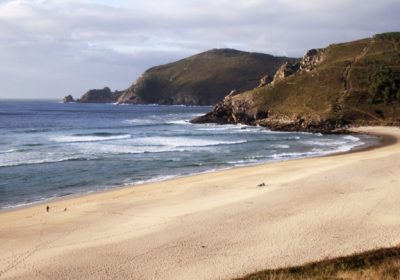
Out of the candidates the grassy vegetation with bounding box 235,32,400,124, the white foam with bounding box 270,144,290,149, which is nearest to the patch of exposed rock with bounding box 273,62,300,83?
the grassy vegetation with bounding box 235,32,400,124

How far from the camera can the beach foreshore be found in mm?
14367

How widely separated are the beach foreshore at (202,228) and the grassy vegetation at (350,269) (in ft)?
2.93

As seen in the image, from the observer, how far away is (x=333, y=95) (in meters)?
77.2

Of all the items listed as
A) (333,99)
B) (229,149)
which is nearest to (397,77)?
(333,99)

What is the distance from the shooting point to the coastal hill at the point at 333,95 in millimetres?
70000

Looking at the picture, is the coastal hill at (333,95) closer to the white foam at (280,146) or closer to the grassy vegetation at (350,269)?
the white foam at (280,146)

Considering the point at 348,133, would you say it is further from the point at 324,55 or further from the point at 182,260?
the point at 182,260

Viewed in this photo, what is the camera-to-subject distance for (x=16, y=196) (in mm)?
25844

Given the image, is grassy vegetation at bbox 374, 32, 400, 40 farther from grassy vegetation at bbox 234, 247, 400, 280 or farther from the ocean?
grassy vegetation at bbox 234, 247, 400, 280

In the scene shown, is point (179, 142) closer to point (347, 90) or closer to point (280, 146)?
point (280, 146)

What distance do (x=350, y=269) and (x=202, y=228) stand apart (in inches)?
255

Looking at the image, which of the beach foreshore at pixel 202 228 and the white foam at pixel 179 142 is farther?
the white foam at pixel 179 142

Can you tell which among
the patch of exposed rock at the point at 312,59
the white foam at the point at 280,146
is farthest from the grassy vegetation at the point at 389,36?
the white foam at the point at 280,146

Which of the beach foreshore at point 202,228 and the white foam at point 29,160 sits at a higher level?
the beach foreshore at point 202,228
